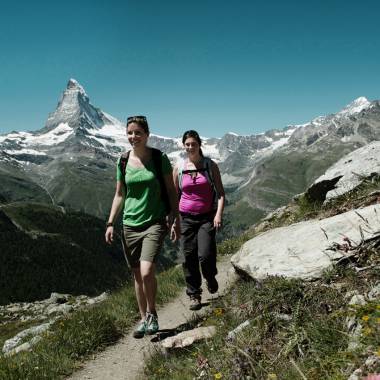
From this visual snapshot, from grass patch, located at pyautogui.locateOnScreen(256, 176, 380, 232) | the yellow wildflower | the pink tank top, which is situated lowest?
the yellow wildflower

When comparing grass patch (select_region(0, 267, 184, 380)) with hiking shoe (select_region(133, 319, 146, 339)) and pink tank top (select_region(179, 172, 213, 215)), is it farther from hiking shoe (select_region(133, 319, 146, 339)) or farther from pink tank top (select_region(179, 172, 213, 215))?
pink tank top (select_region(179, 172, 213, 215))

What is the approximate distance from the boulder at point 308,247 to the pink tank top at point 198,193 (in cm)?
188

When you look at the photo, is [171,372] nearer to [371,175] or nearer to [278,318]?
[278,318]

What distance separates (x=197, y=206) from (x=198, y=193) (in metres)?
0.30

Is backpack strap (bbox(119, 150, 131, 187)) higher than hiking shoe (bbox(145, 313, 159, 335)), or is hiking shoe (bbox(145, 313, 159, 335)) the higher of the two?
backpack strap (bbox(119, 150, 131, 187))

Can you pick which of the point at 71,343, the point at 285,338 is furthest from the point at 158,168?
the point at 285,338

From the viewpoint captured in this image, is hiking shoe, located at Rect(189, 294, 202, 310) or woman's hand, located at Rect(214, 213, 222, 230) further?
hiking shoe, located at Rect(189, 294, 202, 310)

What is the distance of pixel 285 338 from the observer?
465 centimetres

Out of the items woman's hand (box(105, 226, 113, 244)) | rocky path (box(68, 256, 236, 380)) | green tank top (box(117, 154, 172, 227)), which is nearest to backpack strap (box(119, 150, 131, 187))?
green tank top (box(117, 154, 172, 227))

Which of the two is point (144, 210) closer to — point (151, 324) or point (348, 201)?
point (151, 324)

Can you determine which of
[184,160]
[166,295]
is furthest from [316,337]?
[166,295]

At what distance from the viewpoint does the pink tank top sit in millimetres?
9609

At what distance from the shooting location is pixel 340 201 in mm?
9469

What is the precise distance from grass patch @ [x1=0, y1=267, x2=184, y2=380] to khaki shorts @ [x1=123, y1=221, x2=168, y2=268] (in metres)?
1.71
